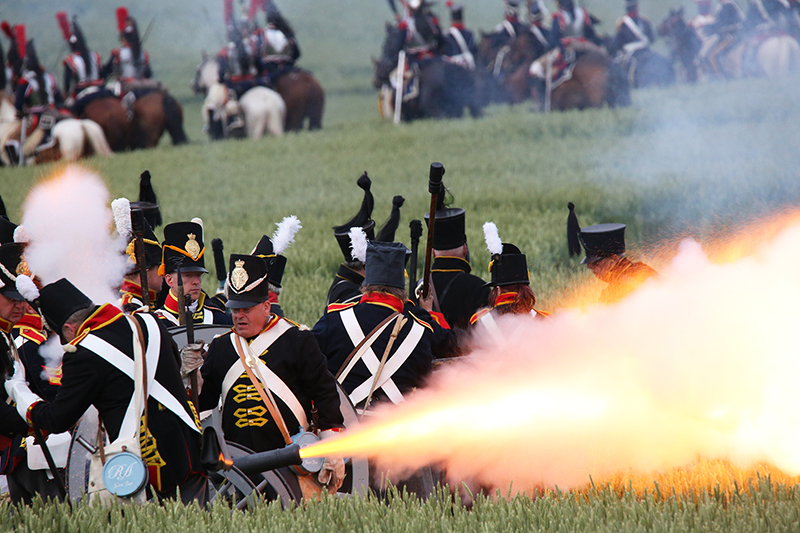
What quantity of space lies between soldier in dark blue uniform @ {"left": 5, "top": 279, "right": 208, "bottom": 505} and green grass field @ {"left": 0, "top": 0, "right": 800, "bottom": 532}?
318mm

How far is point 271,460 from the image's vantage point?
5062 mm

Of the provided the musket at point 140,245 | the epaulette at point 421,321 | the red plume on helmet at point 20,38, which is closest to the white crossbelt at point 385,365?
the epaulette at point 421,321

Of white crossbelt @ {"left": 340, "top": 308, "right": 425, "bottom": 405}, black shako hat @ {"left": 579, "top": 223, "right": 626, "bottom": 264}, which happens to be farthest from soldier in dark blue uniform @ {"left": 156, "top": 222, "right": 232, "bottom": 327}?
black shako hat @ {"left": 579, "top": 223, "right": 626, "bottom": 264}

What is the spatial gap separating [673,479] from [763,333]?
49.7 inches

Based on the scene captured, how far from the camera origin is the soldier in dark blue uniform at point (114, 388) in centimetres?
480

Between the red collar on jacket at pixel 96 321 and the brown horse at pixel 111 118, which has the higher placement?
the brown horse at pixel 111 118

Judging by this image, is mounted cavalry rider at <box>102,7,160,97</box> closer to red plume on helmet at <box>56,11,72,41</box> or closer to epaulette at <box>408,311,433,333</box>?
red plume on helmet at <box>56,11,72,41</box>

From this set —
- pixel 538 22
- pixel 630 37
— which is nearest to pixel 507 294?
pixel 630 37

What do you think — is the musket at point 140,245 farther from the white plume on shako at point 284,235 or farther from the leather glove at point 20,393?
the leather glove at point 20,393

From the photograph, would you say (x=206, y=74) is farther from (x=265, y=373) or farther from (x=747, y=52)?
(x=265, y=373)

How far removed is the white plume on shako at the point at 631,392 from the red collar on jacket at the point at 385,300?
22.6 inches

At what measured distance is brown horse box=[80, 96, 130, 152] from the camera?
28125 mm

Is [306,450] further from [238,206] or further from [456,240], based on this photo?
[238,206]

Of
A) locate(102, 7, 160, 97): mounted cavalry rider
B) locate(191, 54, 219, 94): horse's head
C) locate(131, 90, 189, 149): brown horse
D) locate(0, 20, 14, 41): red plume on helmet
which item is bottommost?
locate(131, 90, 189, 149): brown horse
